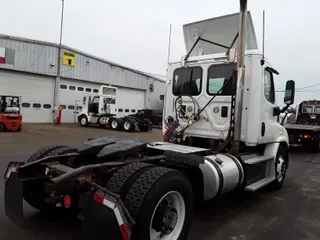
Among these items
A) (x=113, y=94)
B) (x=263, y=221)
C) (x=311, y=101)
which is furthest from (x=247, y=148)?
(x=113, y=94)

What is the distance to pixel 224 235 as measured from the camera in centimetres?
359

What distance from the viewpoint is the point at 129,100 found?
91.9 ft

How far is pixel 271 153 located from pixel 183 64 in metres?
2.45

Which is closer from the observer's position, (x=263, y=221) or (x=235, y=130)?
(x=263, y=221)

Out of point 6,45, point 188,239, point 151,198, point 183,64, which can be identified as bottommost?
point 188,239

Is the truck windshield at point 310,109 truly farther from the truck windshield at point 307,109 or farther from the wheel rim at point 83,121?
the wheel rim at point 83,121

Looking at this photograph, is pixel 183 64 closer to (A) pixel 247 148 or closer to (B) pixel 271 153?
(A) pixel 247 148

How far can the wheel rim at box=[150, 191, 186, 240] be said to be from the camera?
2.86m

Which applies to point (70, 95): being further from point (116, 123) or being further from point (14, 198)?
point (14, 198)

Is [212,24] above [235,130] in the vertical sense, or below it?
above

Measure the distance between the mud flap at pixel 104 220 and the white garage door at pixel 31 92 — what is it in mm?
19924

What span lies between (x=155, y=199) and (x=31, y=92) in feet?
67.9

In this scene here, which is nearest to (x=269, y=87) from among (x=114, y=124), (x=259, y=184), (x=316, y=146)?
(x=259, y=184)

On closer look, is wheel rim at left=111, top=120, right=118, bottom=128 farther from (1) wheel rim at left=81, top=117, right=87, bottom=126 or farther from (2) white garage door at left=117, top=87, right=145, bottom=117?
(2) white garage door at left=117, top=87, right=145, bottom=117
